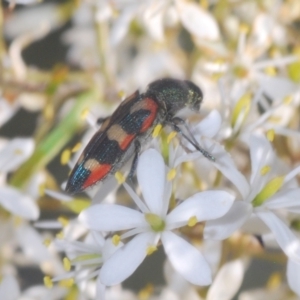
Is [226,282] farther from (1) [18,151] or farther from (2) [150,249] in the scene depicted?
(1) [18,151]

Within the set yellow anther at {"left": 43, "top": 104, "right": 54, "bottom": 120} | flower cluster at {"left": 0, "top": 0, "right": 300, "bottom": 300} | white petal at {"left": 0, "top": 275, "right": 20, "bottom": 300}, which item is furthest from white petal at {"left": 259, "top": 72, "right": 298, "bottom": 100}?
white petal at {"left": 0, "top": 275, "right": 20, "bottom": 300}

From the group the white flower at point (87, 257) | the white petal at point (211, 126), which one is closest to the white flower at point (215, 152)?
the white petal at point (211, 126)

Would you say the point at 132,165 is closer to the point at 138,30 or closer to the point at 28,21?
the point at 138,30

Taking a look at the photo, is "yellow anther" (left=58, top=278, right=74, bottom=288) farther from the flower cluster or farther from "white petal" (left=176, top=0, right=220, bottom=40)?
"white petal" (left=176, top=0, right=220, bottom=40)

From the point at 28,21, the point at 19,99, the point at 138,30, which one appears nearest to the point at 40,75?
the point at 19,99

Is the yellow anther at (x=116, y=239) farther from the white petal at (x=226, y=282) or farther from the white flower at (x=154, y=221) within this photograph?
the white petal at (x=226, y=282)

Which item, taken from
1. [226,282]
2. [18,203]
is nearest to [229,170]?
[226,282]
